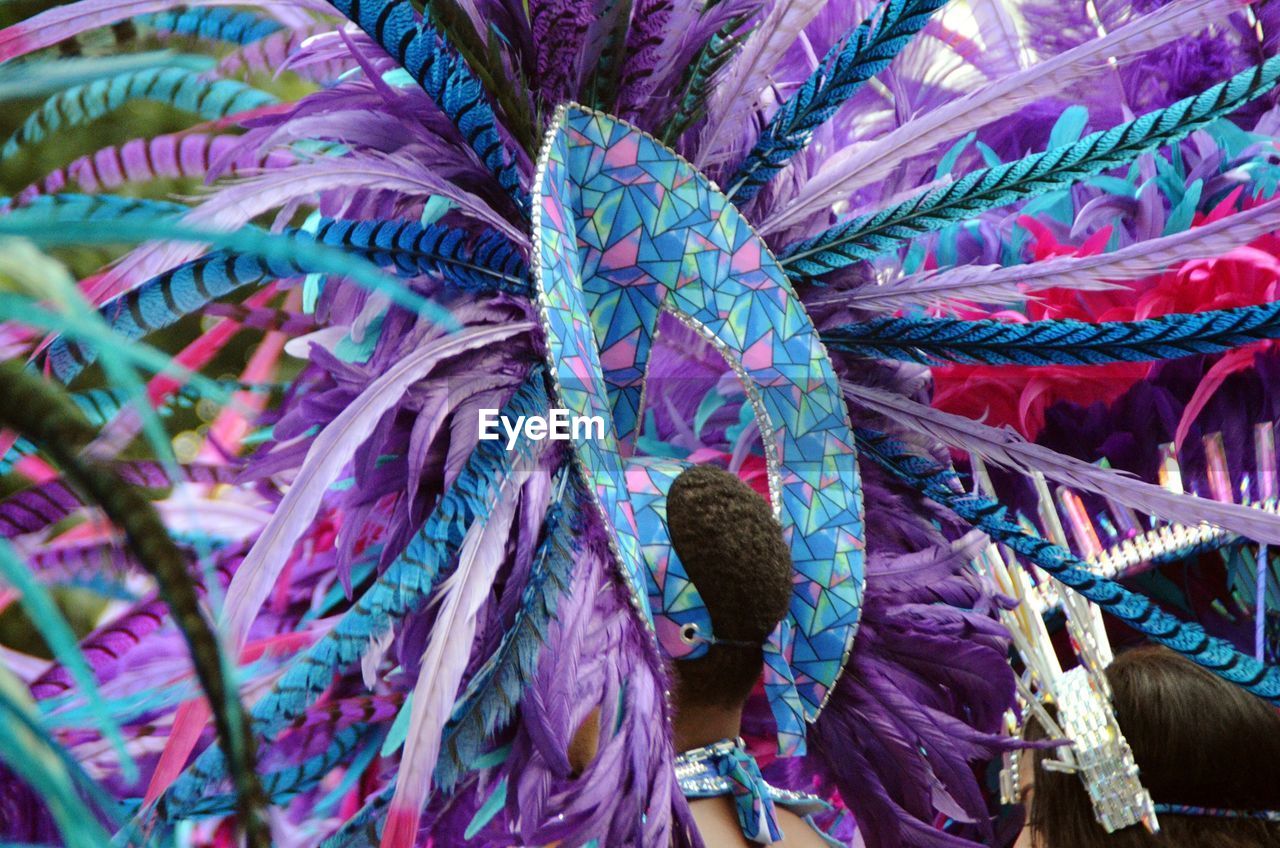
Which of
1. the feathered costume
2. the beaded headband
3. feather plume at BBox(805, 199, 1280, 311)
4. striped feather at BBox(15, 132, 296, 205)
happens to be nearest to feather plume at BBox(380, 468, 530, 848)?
the feathered costume

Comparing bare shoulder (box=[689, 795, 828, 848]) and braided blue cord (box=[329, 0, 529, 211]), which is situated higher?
braided blue cord (box=[329, 0, 529, 211])

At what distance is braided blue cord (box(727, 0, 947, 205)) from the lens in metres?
1.34

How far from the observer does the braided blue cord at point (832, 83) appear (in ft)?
4.41

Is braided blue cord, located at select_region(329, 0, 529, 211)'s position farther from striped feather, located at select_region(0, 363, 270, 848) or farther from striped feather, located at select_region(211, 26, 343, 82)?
striped feather, located at select_region(0, 363, 270, 848)

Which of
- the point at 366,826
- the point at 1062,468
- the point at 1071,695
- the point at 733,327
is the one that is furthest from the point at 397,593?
the point at 1071,695

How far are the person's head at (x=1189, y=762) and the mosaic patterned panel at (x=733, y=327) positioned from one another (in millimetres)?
345

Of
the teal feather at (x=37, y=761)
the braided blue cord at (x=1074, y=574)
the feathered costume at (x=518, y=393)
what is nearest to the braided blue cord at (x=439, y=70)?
the feathered costume at (x=518, y=393)

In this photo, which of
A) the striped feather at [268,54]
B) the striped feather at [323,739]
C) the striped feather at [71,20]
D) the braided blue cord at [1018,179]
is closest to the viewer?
the striped feather at [71,20]

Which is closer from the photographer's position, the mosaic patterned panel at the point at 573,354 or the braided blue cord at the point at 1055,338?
the mosaic patterned panel at the point at 573,354

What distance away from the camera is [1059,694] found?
173cm

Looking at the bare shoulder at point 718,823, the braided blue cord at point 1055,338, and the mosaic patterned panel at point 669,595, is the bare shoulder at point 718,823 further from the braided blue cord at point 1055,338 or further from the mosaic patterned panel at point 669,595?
the braided blue cord at point 1055,338

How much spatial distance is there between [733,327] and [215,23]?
62 cm

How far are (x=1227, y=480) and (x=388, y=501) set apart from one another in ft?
5.16

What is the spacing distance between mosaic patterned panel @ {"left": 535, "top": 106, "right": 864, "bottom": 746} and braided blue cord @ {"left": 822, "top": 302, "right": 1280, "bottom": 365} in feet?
0.44
